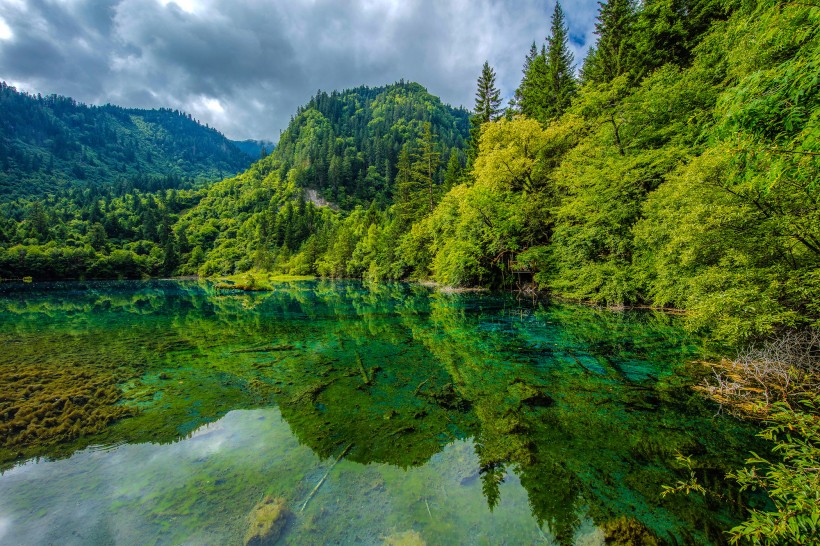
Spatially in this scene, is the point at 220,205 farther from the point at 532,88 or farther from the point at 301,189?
the point at 532,88

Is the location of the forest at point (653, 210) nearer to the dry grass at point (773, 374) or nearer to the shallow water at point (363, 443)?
the dry grass at point (773, 374)

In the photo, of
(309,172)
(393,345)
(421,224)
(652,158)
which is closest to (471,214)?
(652,158)

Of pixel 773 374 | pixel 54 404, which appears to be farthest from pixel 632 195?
pixel 54 404

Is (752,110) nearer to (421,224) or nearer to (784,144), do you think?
(784,144)

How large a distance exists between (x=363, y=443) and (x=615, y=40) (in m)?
35.1

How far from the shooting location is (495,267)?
3156 centimetres

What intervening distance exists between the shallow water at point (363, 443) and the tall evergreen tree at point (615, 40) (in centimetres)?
2424

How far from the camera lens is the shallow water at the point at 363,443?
147 inches

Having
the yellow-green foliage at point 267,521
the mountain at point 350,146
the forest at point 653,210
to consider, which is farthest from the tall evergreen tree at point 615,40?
the mountain at point 350,146

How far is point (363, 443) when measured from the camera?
17.7ft

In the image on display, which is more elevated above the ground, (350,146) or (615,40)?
(350,146)

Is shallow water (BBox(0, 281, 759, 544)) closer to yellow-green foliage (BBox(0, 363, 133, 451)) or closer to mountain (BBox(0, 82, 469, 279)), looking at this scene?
yellow-green foliage (BBox(0, 363, 133, 451))

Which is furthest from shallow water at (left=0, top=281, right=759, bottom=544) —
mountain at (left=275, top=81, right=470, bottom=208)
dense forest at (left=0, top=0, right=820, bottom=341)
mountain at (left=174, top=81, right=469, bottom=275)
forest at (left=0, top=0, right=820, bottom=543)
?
mountain at (left=275, top=81, right=470, bottom=208)

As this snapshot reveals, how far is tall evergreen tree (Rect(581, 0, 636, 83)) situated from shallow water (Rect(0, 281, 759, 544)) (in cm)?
2424
